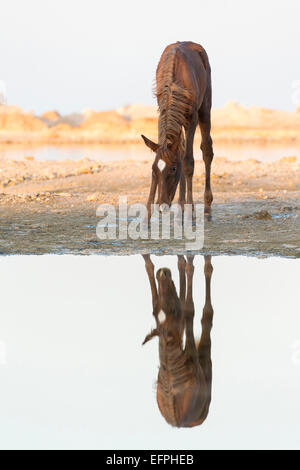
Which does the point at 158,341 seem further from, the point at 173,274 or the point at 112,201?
the point at 112,201

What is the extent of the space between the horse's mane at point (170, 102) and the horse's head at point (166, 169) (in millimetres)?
79

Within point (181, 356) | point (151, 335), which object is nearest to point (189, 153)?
point (151, 335)

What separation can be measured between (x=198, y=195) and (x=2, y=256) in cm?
591

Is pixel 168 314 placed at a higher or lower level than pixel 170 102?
lower

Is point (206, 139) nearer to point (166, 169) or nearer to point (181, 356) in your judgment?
point (166, 169)

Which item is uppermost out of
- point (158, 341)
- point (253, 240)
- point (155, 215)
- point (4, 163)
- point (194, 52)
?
point (4, 163)

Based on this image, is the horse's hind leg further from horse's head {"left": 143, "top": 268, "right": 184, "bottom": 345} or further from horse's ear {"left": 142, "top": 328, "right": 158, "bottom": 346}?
horse's ear {"left": 142, "top": 328, "right": 158, "bottom": 346}

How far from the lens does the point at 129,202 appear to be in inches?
505

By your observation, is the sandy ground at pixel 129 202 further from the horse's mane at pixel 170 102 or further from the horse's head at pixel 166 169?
the horse's mane at pixel 170 102

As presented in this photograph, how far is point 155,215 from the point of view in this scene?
35.8 feet

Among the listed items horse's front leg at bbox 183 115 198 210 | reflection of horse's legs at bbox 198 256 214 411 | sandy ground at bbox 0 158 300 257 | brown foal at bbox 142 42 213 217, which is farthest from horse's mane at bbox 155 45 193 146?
reflection of horse's legs at bbox 198 256 214 411

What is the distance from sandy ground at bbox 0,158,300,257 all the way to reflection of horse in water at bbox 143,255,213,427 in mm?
1831

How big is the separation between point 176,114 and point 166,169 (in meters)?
0.69

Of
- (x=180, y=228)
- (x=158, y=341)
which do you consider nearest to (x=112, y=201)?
(x=180, y=228)
